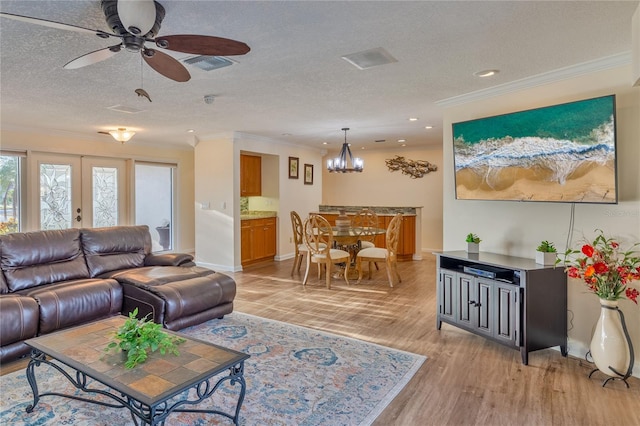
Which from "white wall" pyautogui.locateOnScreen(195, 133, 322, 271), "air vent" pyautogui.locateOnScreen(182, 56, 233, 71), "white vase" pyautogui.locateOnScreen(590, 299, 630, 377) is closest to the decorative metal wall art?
"white wall" pyautogui.locateOnScreen(195, 133, 322, 271)

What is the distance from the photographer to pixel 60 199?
6359mm

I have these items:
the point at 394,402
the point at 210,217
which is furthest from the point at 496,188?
the point at 210,217

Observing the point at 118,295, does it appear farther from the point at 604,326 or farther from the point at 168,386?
the point at 604,326

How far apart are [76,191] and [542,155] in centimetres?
704

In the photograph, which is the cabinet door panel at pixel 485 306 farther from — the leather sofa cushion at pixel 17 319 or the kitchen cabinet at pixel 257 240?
the kitchen cabinet at pixel 257 240

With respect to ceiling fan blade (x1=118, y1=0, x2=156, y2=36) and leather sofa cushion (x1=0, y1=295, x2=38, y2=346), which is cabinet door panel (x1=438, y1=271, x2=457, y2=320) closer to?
ceiling fan blade (x1=118, y1=0, x2=156, y2=36)

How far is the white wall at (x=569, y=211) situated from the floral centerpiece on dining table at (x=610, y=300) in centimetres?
28

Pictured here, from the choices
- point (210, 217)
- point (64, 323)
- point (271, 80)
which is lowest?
point (64, 323)

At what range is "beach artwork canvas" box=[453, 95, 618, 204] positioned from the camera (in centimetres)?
269

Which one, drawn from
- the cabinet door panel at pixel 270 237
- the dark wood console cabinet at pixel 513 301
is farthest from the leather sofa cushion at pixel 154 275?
the cabinet door panel at pixel 270 237

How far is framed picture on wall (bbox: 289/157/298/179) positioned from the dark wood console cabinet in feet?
15.8

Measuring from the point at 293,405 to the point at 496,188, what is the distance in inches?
99.9

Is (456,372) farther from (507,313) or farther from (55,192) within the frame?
(55,192)

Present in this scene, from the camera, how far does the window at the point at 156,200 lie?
765 cm
